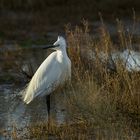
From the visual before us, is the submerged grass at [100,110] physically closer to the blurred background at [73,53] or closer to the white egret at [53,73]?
the blurred background at [73,53]

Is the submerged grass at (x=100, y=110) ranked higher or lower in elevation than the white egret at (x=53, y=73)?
lower

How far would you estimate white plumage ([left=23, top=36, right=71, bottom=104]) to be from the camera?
8781 mm

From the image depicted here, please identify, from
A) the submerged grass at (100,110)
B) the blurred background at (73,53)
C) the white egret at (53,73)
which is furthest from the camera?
the white egret at (53,73)

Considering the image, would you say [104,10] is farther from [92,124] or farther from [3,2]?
[92,124]

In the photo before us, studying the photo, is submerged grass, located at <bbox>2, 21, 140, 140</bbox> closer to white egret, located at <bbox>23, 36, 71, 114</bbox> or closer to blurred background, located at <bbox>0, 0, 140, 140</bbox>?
blurred background, located at <bbox>0, 0, 140, 140</bbox>

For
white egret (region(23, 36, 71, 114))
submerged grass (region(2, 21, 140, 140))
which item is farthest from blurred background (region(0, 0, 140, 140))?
white egret (region(23, 36, 71, 114))

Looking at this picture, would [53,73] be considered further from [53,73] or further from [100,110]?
[100,110]

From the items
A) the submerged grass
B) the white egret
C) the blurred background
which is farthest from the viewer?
the white egret

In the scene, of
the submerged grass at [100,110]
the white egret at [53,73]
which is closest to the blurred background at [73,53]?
the submerged grass at [100,110]

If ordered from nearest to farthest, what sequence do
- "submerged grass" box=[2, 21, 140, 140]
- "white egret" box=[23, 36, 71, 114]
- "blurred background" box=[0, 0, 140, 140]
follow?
1. "submerged grass" box=[2, 21, 140, 140]
2. "blurred background" box=[0, 0, 140, 140]
3. "white egret" box=[23, 36, 71, 114]

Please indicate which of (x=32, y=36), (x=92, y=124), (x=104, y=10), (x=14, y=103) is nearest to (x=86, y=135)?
(x=92, y=124)

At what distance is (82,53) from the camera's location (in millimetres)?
11086

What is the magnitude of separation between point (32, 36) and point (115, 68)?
375 inches

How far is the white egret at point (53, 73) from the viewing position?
878cm
